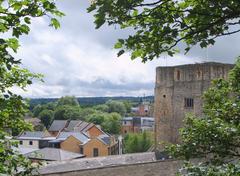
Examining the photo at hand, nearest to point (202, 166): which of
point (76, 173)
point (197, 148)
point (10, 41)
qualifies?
point (197, 148)

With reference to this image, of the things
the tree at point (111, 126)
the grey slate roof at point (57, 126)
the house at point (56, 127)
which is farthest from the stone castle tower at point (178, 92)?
the tree at point (111, 126)

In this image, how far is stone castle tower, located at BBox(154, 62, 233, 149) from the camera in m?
25.9

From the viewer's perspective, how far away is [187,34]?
147 inches

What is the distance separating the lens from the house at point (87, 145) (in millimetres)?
→ 43906

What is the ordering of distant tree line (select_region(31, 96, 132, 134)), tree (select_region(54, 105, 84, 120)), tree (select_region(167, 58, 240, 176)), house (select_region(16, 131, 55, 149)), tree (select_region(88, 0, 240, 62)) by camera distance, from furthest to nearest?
tree (select_region(54, 105, 84, 120)) → distant tree line (select_region(31, 96, 132, 134)) → house (select_region(16, 131, 55, 149)) → tree (select_region(167, 58, 240, 176)) → tree (select_region(88, 0, 240, 62))

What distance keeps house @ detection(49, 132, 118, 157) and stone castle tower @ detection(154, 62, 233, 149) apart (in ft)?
54.1

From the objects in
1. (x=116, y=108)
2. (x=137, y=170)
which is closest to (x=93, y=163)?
(x=137, y=170)

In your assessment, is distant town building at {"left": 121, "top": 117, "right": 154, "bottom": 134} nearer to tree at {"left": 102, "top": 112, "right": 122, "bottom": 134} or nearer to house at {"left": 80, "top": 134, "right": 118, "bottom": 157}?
tree at {"left": 102, "top": 112, "right": 122, "bottom": 134}

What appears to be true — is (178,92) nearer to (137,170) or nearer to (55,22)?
(137,170)

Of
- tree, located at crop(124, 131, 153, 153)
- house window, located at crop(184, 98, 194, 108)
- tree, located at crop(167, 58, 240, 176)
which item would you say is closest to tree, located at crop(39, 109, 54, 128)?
tree, located at crop(124, 131, 153, 153)

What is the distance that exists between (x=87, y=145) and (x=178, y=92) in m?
19.1

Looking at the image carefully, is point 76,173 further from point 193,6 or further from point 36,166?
point 193,6

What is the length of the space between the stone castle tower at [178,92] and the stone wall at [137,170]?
40.5 ft

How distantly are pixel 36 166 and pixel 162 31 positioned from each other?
3039 mm
